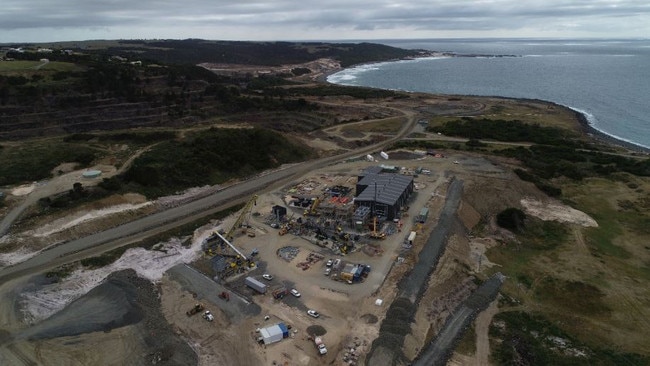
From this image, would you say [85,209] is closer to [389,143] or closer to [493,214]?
[493,214]

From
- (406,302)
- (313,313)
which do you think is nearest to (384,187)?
(406,302)

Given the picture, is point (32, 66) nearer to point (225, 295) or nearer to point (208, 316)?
point (225, 295)

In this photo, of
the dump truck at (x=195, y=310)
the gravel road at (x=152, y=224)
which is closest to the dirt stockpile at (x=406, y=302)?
the dump truck at (x=195, y=310)

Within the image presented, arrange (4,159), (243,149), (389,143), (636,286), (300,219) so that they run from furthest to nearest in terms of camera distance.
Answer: (389,143), (243,149), (4,159), (300,219), (636,286)

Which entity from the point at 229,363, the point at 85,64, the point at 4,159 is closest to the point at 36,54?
the point at 85,64

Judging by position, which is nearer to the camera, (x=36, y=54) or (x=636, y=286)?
(x=636, y=286)

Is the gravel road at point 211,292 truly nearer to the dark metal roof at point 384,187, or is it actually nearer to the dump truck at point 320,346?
the dump truck at point 320,346

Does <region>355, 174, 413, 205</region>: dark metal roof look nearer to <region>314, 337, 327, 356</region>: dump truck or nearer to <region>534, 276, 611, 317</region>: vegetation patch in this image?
<region>534, 276, 611, 317</region>: vegetation patch
